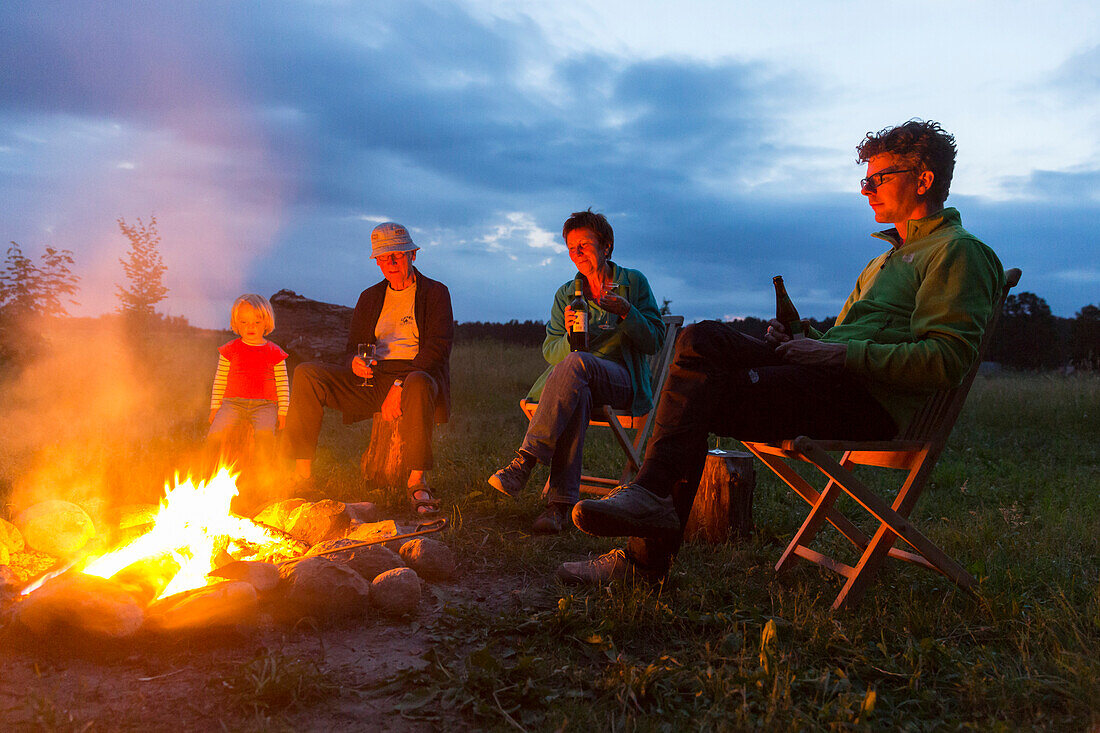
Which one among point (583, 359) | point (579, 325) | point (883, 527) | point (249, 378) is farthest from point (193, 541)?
point (883, 527)

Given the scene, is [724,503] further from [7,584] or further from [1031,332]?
[1031,332]

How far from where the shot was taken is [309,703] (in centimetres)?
192

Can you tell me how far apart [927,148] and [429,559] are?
Answer: 103 inches

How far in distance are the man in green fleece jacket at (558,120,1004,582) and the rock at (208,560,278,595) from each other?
1109 mm

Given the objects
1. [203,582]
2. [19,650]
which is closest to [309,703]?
[203,582]

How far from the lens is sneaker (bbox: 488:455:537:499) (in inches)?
133

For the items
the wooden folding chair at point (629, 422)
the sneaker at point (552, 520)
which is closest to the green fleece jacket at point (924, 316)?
the wooden folding chair at point (629, 422)

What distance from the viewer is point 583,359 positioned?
3812mm

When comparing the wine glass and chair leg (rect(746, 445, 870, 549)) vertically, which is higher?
the wine glass

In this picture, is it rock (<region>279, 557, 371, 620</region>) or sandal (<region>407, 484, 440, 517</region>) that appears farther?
sandal (<region>407, 484, 440, 517</region>)

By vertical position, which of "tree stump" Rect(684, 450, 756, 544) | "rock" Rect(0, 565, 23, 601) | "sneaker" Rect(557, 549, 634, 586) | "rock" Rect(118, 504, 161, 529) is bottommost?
"rock" Rect(118, 504, 161, 529)

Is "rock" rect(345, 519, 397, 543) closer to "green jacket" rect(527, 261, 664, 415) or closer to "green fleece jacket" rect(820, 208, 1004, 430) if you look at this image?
"green jacket" rect(527, 261, 664, 415)

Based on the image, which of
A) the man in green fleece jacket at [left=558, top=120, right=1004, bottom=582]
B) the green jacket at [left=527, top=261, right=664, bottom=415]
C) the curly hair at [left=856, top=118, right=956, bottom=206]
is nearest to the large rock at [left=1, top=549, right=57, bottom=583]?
the man in green fleece jacket at [left=558, top=120, right=1004, bottom=582]

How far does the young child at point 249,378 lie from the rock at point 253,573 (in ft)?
5.99
